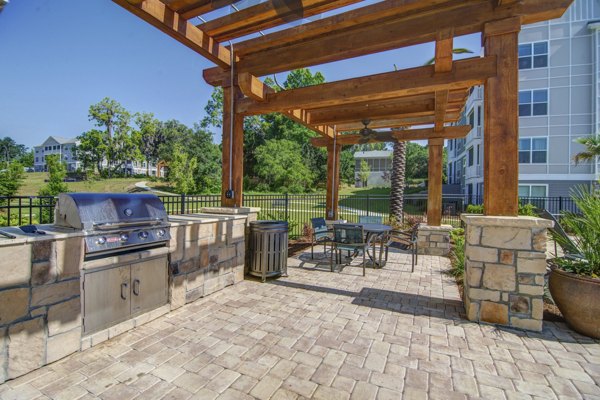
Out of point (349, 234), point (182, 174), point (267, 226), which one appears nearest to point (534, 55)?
point (349, 234)

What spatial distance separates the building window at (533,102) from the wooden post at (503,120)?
46.0ft

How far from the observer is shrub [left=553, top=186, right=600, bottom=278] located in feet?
9.71

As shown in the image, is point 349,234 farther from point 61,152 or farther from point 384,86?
point 61,152

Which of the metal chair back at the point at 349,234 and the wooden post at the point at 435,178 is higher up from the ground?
the wooden post at the point at 435,178

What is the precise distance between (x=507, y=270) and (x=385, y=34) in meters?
3.06

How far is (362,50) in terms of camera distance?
384 cm

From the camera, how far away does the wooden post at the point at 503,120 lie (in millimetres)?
3059

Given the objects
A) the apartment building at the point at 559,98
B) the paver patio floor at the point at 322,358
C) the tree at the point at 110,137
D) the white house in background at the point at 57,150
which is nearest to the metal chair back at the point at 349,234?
the paver patio floor at the point at 322,358

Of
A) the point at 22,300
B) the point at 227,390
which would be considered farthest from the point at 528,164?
the point at 22,300

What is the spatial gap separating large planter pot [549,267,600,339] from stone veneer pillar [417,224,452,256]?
3.73 meters

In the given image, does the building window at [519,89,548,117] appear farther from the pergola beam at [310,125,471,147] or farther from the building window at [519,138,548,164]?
the pergola beam at [310,125,471,147]

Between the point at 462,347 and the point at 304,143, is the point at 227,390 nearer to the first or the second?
the point at 462,347

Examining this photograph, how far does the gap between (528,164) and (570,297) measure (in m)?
14.1

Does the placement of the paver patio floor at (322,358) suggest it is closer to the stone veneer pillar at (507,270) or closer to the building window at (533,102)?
the stone veneer pillar at (507,270)
